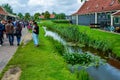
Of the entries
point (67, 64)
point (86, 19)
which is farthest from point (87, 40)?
point (86, 19)

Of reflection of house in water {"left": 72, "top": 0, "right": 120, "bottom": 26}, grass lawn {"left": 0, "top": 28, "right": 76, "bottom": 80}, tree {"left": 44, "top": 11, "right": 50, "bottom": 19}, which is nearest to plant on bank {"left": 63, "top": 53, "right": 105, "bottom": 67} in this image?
grass lawn {"left": 0, "top": 28, "right": 76, "bottom": 80}

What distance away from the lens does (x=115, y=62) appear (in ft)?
63.0

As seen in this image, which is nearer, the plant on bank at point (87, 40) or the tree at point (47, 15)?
the plant on bank at point (87, 40)

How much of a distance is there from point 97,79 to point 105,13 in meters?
39.1

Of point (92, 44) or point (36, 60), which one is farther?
point (92, 44)

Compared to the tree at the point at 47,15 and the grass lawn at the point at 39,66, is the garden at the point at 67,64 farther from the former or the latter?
the tree at the point at 47,15

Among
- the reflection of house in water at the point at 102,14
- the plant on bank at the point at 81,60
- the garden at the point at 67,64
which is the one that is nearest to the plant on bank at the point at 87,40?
the garden at the point at 67,64

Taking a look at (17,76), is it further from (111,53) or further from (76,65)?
(111,53)

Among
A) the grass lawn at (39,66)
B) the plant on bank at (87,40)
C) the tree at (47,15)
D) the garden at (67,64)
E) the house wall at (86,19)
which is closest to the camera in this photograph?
the grass lawn at (39,66)

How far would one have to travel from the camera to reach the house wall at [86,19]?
199 ft

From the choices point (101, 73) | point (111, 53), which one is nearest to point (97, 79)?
point (101, 73)

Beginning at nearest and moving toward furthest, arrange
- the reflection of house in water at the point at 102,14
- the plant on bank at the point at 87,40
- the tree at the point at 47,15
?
the plant on bank at the point at 87,40, the reflection of house in water at the point at 102,14, the tree at the point at 47,15

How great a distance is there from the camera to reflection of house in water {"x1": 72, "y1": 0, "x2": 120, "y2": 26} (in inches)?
1795

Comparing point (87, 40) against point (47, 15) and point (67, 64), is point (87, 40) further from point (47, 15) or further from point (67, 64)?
point (47, 15)
